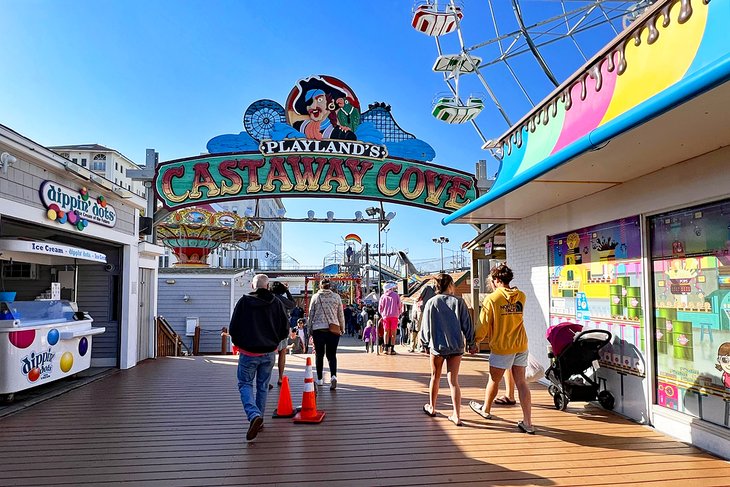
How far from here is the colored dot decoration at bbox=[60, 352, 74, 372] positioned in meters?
7.01

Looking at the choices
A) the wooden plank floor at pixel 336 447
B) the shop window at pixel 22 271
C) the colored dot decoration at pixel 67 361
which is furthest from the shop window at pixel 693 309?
the shop window at pixel 22 271

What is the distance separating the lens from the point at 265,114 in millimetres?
12703

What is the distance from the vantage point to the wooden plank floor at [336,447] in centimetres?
373

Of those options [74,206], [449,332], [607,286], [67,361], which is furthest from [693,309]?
[74,206]

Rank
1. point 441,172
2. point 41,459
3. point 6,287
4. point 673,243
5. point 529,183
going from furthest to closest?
point 441,172 → point 6,287 → point 529,183 → point 673,243 → point 41,459

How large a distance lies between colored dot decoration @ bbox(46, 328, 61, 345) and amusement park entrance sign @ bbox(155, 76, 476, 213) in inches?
211

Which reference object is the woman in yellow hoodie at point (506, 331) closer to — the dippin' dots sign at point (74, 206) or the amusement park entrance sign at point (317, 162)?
the dippin' dots sign at point (74, 206)

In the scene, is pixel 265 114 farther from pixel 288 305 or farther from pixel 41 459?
pixel 41 459

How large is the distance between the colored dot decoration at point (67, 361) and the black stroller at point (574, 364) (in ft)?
21.9

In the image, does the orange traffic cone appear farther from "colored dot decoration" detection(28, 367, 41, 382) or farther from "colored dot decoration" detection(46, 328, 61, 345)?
"colored dot decoration" detection(46, 328, 61, 345)

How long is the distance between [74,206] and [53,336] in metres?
1.98

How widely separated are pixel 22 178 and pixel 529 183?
626 cm

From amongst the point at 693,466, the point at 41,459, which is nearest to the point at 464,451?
the point at 693,466

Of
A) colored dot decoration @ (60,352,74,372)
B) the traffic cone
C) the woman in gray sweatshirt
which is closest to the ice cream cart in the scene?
colored dot decoration @ (60,352,74,372)
